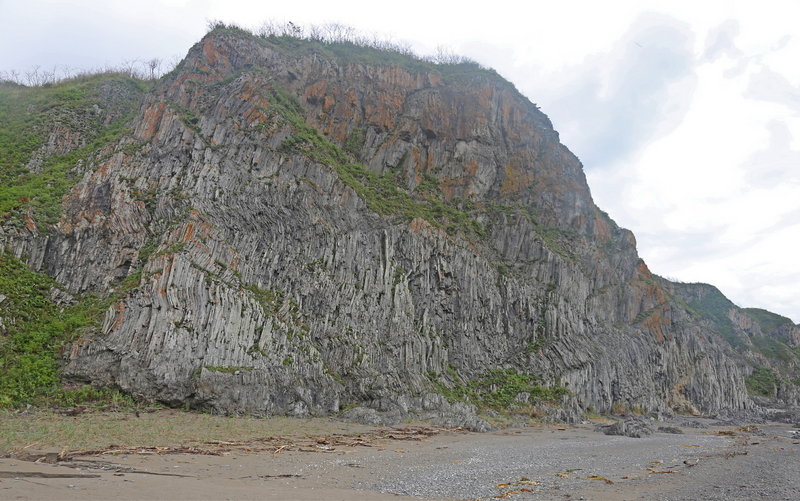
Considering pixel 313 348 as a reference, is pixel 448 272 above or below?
above

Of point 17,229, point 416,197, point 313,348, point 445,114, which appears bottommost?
point 313,348

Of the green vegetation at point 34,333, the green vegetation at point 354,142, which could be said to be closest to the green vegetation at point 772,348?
the green vegetation at point 354,142

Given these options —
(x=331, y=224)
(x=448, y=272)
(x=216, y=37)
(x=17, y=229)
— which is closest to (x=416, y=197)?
(x=448, y=272)

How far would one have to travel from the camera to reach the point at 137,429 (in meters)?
21.3

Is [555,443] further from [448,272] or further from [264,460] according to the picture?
Answer: [448,272]

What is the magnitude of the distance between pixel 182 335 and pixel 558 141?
6042cm

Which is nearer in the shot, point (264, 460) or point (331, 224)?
point (264, 460)

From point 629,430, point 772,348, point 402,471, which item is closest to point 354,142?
point 629,430

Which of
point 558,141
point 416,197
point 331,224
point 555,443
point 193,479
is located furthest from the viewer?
point 558,141

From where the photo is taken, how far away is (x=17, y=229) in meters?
33.5

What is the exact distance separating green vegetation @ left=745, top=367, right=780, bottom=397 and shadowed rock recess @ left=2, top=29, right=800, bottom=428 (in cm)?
58

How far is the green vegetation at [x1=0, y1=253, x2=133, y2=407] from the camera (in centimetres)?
2486

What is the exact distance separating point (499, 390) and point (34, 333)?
1396 inches

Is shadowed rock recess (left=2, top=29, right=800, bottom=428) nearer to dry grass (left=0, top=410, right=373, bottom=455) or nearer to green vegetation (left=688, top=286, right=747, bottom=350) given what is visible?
dry grass (left=0, top=410, right=373, bottom=455)
